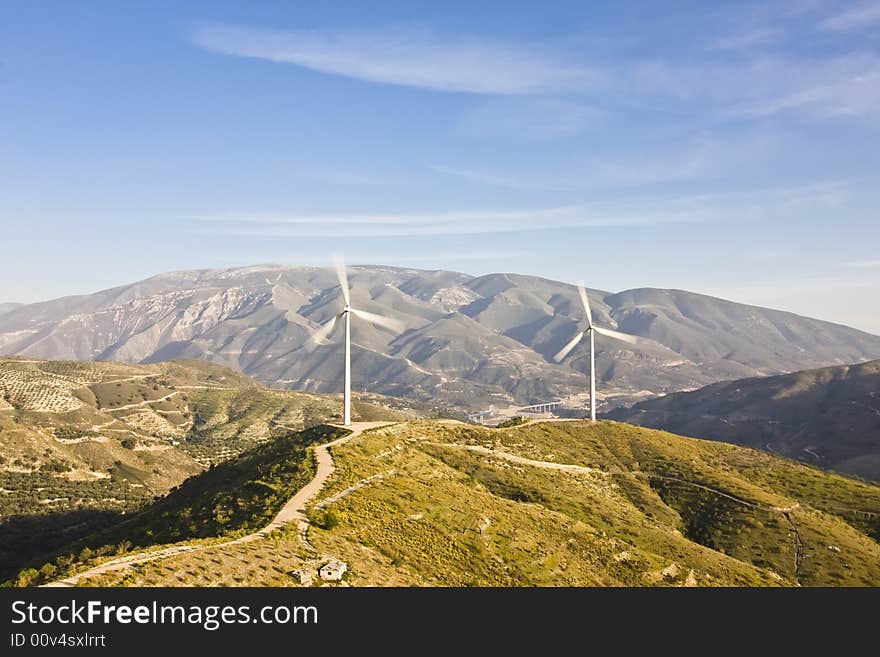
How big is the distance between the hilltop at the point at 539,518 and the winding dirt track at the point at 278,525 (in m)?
1.09

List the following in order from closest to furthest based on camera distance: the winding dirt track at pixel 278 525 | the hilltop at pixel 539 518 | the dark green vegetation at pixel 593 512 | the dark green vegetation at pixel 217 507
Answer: the winding dirt track at pixel 278 525
the hilltop at pixel 539 518
the dark green vegetation at pixel 217 507
the dark green vegetation at pixel 593 512

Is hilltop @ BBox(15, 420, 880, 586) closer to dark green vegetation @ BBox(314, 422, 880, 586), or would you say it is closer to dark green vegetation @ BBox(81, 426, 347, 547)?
dark green vegetation @ BBox(314, 422, 880, 586)

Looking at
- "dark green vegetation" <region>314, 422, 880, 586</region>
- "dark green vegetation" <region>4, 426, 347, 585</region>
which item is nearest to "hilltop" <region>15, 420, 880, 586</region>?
"dark green vegetation" <region>314, 422, 880, 586</region>

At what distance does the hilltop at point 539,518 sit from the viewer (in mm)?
60750

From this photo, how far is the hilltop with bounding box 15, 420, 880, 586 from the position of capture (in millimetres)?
60750

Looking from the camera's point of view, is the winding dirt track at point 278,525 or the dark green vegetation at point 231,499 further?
the dark green vegetation at point 231,499

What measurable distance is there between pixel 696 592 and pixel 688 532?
79.0 metres

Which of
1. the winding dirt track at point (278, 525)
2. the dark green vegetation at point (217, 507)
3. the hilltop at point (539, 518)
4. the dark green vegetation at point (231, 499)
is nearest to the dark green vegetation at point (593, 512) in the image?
the hilltop at point (539, 518)

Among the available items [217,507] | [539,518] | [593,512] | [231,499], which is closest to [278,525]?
[217,507]

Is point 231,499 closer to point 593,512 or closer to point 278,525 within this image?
point 278,525

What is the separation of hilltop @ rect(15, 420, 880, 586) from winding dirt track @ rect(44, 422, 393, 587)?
3.56 feet

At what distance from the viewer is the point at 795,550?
101 meters

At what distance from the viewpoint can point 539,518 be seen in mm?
90125

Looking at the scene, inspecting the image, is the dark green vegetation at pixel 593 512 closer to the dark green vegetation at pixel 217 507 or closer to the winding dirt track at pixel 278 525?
the winding dirt track at pixel 278 525
